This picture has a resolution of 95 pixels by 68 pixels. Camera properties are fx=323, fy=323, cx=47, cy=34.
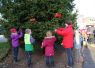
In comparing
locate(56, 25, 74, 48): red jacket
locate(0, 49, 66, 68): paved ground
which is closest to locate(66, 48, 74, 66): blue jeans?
locate(56, 25, 74, 48): red jacket

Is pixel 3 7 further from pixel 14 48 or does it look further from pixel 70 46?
pixel 70 46

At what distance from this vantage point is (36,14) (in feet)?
49.5

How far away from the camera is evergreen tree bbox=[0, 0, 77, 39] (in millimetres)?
14914

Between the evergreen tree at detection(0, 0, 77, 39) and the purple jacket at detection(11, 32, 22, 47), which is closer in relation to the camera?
the purple jacket at detection(11, 32, 22, 47)

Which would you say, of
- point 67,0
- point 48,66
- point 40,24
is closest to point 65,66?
point 48,66

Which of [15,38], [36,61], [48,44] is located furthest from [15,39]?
[48,44]

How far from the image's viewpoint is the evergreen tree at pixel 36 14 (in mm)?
14914

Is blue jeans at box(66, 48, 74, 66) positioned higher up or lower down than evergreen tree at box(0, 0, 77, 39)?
lower down

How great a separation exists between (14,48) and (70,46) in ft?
10.1

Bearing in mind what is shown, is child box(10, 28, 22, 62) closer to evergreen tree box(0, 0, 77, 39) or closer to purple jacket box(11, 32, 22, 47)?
purple jacket box(11, 32, 22, 47)

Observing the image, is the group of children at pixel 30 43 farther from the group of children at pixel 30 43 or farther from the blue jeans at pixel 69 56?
the blue jeans at pixel 69 56

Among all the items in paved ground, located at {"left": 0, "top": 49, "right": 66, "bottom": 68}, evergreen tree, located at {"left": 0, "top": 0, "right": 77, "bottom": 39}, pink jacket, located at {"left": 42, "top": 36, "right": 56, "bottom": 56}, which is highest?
evergreen tree, located at {"left": 0, "top": 0, "right": 77, "bottom": 39}

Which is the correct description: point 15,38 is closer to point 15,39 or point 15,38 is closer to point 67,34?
point 15,39

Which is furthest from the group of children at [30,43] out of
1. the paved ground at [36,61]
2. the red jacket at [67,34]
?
the red jacket at [67,34]
